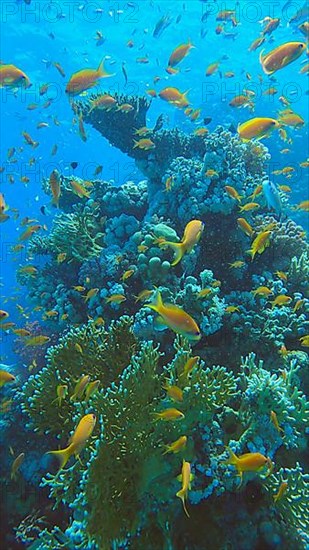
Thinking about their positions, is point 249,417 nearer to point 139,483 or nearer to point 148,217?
point 139,483

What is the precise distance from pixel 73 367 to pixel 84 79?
175 inches

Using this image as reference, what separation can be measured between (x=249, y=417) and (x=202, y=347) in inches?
55.4

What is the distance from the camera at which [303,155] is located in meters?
23.4

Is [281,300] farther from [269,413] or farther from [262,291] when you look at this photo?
[269,413]

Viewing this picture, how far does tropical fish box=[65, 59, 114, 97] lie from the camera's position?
6.12 m

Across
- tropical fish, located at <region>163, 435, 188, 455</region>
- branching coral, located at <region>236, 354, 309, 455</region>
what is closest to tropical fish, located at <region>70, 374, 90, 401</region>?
tropical fish, located at <region>163, 435, 188, 455</region>

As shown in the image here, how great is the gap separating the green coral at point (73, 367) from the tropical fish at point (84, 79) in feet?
12.6

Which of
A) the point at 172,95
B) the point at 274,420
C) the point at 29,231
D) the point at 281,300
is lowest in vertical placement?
the point at 274,420

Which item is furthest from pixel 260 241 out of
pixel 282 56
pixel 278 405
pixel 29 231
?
pixel 29 231

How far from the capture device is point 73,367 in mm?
4512

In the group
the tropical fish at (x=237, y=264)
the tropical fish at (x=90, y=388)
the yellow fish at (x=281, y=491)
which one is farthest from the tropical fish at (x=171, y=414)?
the tropical fish at (x=237, y=264)

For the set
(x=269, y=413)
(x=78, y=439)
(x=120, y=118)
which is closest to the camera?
(x=78, y=439)

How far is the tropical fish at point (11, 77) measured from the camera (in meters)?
6.25

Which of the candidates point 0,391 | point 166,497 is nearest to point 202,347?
point 166,497
